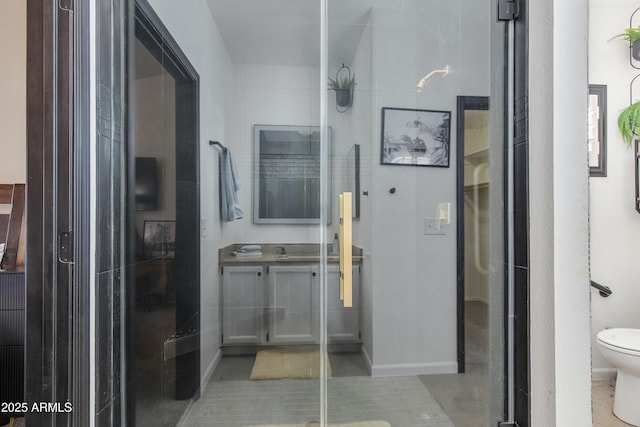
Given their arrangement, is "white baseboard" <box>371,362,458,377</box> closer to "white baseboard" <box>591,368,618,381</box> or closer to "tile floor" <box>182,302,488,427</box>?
"tile floor" <box>182,302,488,427</box>

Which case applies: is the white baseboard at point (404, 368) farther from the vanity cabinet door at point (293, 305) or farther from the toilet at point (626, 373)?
the toilet at point (626, 373)

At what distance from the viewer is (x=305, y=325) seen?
1922 millimetres

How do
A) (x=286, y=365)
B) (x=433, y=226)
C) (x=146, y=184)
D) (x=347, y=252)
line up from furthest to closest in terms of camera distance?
(x=286, y=365) → (x=433, y=226) → (x=347, y=252) → (x=146, y=184)

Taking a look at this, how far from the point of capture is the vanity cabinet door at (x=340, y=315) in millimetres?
1862

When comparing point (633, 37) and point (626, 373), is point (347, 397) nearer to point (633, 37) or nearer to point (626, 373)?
point (626, 373)

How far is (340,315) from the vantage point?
189cm

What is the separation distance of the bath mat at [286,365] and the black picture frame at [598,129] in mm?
2303

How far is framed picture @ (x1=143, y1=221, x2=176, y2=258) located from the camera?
1.16 m

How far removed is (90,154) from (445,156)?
161cm

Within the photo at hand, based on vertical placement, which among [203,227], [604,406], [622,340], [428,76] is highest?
[428,76]

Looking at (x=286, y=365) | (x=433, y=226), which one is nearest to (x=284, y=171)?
(x=433, y=226)

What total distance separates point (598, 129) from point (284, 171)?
2181 millimetres

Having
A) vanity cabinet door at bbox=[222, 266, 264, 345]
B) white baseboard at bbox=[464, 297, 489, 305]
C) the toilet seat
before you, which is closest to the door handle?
white baseboard at bbox=[464, 297, 489, 305]

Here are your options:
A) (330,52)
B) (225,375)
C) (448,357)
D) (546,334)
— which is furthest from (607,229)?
(225,375)
